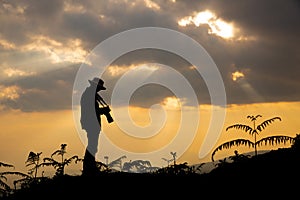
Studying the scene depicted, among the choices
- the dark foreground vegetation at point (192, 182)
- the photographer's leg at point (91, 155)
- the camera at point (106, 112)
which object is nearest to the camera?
the dark foreground vegetation at point (192, 182)

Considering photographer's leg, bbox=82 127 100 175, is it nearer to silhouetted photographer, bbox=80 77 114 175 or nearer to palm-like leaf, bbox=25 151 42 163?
silhouetted photographer, bbox=80 77 114 175

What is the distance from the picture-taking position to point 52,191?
1434 centimetres

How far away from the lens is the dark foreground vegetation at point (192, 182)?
12.3 m

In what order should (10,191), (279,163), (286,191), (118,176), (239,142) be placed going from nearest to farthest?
(286,191)
(279,163)
(118,176)
(10,191)
(239,142)

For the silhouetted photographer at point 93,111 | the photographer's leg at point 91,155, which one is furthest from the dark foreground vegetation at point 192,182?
the silhouetted photographer at point 93,111

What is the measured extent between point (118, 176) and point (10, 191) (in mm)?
5010

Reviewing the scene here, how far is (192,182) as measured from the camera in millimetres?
13859

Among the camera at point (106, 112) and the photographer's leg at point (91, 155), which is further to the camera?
the camera at point (106, 112)

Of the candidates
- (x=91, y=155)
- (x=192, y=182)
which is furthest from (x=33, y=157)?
(x=192, y=182)

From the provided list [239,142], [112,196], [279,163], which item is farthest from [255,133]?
[112,196]

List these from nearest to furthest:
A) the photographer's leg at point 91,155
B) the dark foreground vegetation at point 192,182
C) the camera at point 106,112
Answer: the dark foreground vegetation at point 192,182 < the photographer's leg at point 91,155 < the camera at point 106,112

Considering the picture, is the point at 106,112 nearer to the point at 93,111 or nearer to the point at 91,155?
the point at 93,111

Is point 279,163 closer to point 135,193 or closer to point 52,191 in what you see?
point 135,193

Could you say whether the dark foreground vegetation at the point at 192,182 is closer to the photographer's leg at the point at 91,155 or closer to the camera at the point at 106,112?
the photographer's leg at the point at 91,155
